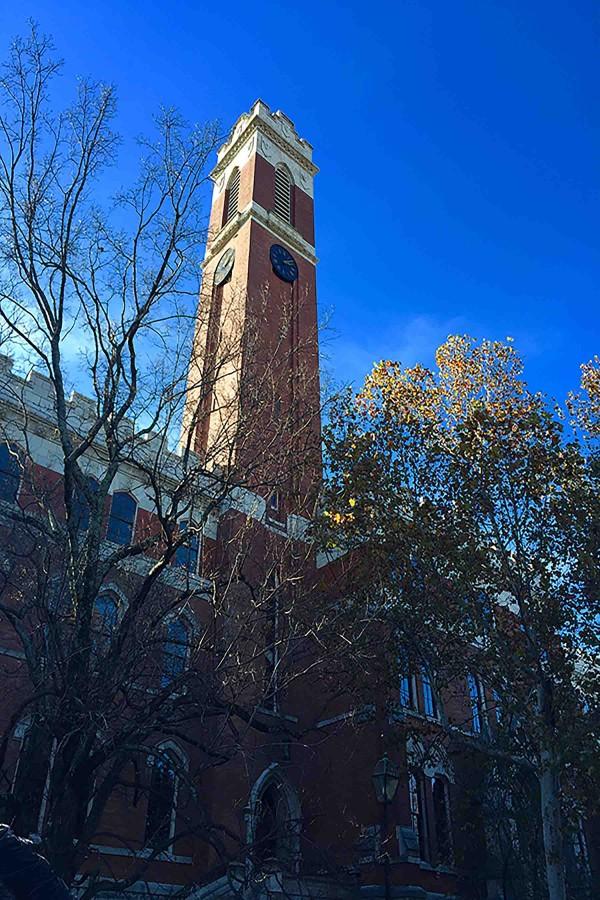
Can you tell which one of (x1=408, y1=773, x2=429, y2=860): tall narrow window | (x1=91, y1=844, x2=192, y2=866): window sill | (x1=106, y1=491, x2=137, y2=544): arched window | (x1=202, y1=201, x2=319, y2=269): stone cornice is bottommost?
(x1=91, y1=844, x2=192, y2=866): window sill

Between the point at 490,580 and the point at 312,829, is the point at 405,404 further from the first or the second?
the point at 312,829

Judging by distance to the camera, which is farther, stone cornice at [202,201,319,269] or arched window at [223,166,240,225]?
arched window at [223,166,240,225]

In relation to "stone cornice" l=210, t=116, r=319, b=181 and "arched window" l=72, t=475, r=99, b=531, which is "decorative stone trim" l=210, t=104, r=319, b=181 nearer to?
"stone cornice" l=210, t=116, r=319, b=181

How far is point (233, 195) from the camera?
3609 cm

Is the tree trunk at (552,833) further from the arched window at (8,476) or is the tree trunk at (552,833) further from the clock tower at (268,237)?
the arched window at (8,476)

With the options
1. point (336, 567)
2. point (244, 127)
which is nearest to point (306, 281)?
point (244, 127)

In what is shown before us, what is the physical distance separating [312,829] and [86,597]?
14.8 m

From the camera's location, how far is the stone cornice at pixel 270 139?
3694cm

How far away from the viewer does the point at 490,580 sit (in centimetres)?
1445

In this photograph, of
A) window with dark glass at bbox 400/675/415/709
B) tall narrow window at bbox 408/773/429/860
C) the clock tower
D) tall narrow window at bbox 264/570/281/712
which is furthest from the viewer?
the clock tower

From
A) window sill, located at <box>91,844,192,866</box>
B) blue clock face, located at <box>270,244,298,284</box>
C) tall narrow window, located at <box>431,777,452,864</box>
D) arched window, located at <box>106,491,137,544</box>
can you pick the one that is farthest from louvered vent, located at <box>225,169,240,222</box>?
window sill, located at <box>91,844,192,866</box>

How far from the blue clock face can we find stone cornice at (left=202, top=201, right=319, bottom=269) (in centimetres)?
96

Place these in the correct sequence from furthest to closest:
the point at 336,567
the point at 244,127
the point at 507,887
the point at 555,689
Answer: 1. the point at 244,127
2. the point at 336,567
3. the point at 507,887
4. the point at 555,689

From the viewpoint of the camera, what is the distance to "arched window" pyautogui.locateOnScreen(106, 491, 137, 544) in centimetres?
1945
